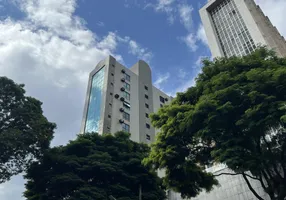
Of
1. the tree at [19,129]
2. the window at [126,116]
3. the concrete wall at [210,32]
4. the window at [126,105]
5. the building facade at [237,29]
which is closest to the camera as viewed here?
the tree at [19,129]

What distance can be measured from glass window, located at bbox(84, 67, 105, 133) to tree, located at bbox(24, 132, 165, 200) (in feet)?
49.1

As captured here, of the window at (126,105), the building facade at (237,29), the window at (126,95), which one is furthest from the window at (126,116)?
the building facade at (237,29)

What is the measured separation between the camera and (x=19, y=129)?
15844mm

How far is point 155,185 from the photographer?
1792cm

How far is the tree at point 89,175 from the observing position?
52.6 ft

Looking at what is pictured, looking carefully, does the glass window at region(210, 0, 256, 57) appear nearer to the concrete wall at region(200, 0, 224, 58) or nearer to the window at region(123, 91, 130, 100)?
the concrete wall at region(200, 0, 224, 58)

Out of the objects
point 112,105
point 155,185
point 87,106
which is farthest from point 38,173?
point 87,106

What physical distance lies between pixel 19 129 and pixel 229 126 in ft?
42.0

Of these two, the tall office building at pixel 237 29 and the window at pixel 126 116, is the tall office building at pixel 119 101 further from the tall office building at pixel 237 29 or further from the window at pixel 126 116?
the tall office building at pixel 237 29

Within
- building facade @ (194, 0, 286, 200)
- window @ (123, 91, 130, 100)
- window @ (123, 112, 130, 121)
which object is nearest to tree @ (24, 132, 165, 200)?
window @ (123, 112, 130, 121)

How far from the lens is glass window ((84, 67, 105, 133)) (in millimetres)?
34688

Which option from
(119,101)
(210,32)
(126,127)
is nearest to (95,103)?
(119,101)

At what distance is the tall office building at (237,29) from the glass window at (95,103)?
1746cm

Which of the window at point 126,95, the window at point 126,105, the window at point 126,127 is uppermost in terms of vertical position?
the window at point 126,95
